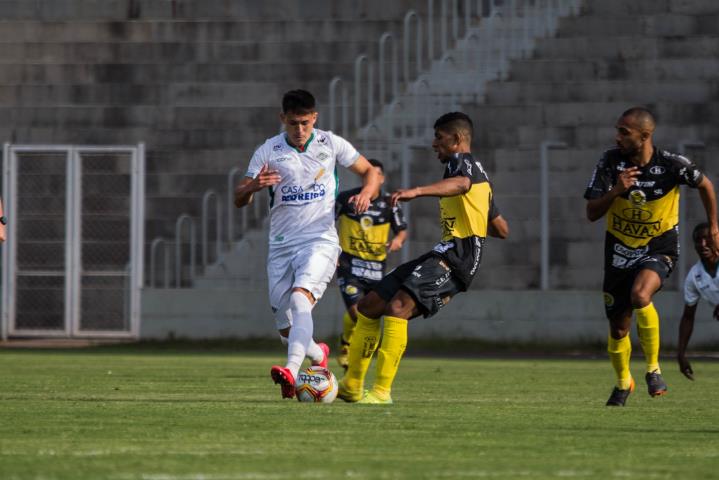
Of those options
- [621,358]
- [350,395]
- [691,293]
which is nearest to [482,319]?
[691,293]

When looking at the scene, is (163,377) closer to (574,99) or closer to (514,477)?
(514,477)

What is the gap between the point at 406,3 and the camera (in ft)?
Answer: 91.9

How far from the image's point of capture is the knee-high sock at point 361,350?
10.1 m

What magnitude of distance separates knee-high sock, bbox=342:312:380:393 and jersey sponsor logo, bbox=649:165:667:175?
Result: 2.21m

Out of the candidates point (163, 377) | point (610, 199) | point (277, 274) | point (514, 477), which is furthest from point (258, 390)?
point (514, 477)

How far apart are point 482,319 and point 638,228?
10.8 meters

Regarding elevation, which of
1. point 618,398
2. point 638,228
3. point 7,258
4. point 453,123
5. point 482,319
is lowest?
point 482,319

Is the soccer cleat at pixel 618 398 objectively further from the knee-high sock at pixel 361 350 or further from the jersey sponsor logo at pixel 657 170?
the knee-high sock at pixel 361 350

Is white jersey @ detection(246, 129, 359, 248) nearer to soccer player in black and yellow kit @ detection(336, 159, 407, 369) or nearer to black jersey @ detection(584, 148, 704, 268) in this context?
black jersey @ detection(584, 148, 704, 268)

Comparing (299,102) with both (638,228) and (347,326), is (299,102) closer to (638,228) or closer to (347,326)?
(638,228)

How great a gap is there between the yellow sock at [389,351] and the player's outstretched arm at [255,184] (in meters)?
1.22

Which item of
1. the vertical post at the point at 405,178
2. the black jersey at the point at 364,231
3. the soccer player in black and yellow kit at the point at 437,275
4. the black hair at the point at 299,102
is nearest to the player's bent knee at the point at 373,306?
the soccer player in black and yellow kit at the point at 437,275

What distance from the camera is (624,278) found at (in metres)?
10.8

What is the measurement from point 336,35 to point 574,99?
16.5ft
